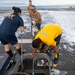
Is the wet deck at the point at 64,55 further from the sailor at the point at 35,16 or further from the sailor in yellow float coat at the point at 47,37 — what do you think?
the sailor in yellow float coat at the point at 47,37

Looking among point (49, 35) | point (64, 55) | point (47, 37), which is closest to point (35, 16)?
point (64, 55)

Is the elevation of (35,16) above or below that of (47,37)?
below

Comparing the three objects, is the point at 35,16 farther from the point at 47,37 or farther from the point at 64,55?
the point at 47,37

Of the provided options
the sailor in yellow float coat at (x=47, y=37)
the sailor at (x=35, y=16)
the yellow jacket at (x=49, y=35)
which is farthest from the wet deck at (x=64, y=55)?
A: the yellow jacket at (x=49, y=35)

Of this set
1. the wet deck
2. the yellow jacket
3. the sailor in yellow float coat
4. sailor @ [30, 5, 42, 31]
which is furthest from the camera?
sailor @ [30, 5, 42, 31]

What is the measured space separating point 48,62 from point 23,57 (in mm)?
602

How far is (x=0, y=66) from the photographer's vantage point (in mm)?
4938

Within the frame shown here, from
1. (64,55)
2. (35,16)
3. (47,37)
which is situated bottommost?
(64,55)

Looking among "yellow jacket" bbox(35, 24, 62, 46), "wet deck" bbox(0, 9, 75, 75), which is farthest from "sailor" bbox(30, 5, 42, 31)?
"yellow jacket" bbox(35, 24, 62, 46)

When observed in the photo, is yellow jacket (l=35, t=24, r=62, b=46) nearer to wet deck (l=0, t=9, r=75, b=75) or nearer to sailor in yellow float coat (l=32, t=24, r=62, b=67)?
sailor in yellow float coat (l=32, t=24, r=62, b=67)

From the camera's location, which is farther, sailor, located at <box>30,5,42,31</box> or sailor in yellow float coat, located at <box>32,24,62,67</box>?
sailor, located at <box>30,5,42,31</box>

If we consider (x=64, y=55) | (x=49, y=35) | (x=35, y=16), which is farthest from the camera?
(x=35, y=16)

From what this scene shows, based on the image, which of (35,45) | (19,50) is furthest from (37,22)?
(35,45)

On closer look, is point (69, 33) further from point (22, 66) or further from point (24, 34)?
point (22, 66)
